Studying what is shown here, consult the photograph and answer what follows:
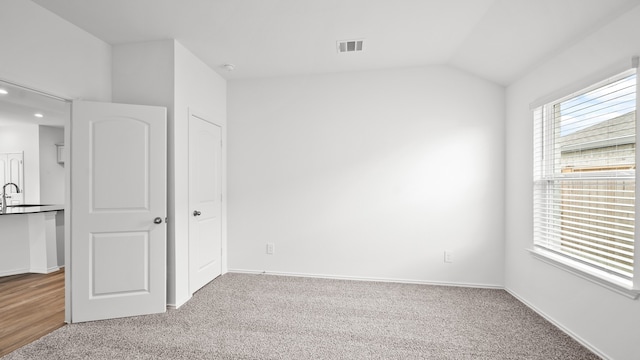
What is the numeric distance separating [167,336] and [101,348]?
1.44 feet

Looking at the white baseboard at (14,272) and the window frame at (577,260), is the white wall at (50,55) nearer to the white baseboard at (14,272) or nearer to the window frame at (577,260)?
the white baseboard at (14,272)

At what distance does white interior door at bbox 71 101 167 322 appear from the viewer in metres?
2.49

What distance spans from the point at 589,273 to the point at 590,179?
0.70 m

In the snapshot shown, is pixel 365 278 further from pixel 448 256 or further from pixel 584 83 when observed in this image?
pixel 584 83

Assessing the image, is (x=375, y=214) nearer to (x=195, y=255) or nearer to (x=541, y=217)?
(x=541, y=217)

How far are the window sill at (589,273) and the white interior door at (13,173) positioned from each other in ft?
27.4

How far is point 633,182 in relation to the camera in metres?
1.83

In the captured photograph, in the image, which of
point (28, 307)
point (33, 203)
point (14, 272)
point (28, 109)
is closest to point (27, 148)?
point (33, 203)

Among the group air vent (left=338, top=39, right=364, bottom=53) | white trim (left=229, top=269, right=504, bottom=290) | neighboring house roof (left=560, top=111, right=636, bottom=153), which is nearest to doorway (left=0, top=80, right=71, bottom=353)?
white trim (left=229, top=269, right=504, bottom=290)

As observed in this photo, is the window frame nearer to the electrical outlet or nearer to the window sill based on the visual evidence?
the window sill

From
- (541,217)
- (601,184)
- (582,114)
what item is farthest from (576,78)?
(541,217)

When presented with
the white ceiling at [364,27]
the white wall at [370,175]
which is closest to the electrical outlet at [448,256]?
the white wall at [370,175]

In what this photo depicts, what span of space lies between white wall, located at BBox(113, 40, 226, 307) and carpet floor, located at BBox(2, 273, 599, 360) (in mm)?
441

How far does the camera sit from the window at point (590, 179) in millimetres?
1881
